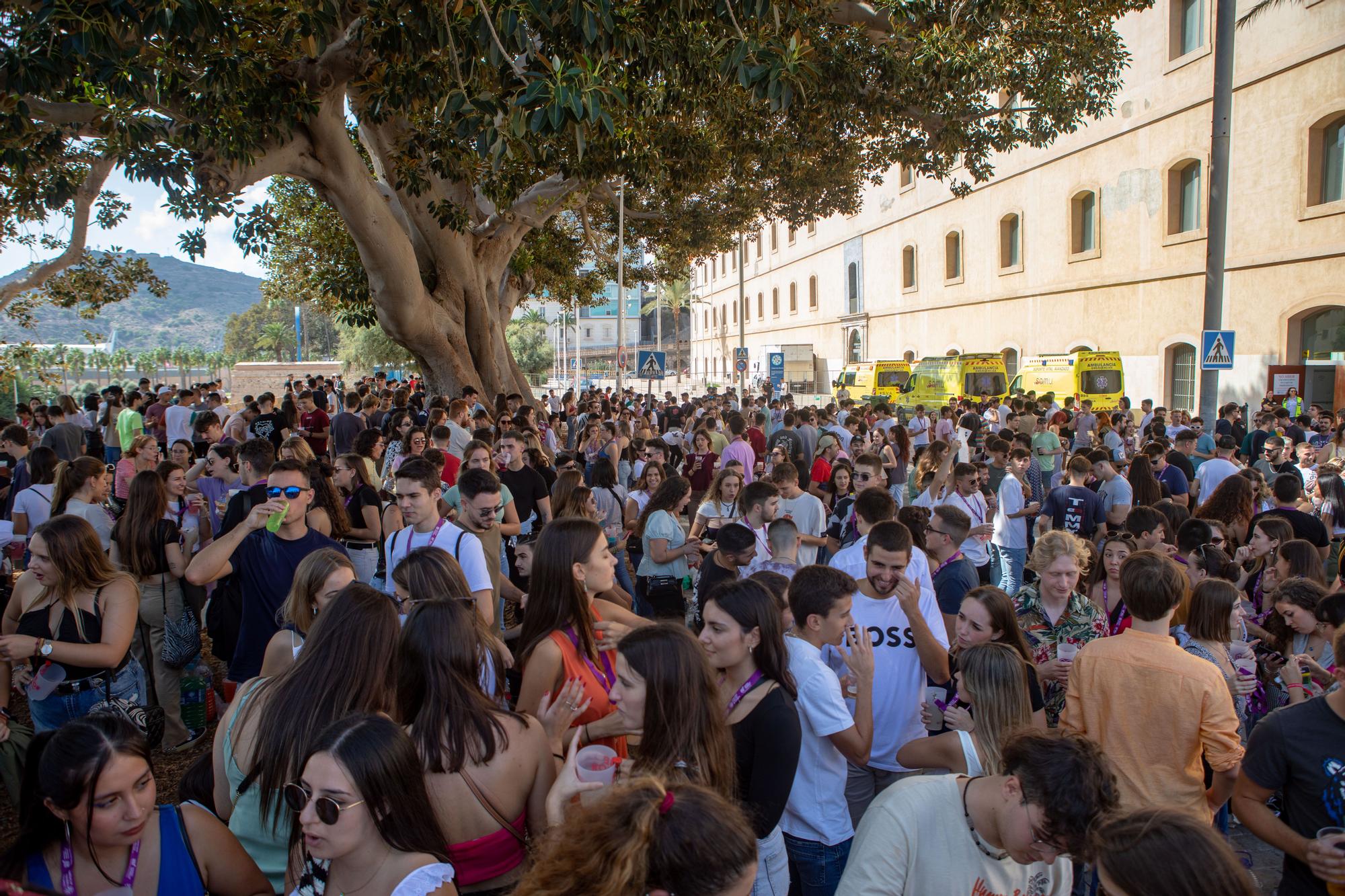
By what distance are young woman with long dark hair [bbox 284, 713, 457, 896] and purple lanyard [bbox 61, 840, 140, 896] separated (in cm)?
45

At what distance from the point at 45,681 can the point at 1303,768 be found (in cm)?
509

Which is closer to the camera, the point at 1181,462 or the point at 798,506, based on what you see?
the point at 798,506

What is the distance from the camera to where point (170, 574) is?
550 centimetres

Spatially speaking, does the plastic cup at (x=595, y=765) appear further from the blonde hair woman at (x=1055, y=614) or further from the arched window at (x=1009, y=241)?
the arched window at (x=1009, y=241)

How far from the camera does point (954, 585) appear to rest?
16.7 feet

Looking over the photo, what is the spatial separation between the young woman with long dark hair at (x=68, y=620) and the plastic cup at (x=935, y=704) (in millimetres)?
3728

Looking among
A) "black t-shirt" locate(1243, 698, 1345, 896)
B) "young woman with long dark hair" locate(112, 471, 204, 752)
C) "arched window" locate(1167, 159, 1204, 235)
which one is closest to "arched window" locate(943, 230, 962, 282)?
"arched window" locate(1167, 159, 1204, 235)

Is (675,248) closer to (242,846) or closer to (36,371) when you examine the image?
(36,371)

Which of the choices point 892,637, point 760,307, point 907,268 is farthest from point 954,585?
point 760,307

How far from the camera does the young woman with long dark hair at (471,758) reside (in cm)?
259

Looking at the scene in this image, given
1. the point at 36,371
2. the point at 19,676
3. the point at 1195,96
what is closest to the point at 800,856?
the point at 19,676

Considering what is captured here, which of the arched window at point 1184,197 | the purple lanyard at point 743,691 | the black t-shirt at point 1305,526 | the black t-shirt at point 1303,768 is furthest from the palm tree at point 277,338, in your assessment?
the black t-shirt at point 1303,768

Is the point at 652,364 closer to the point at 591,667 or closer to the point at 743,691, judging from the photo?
the point at 591,667

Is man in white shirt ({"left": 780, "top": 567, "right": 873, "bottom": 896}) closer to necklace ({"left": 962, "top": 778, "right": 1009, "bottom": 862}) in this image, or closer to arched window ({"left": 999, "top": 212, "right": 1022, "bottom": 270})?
necklace ({"left": 962, "top": 778, "right": 1009, "bottom": 862})
